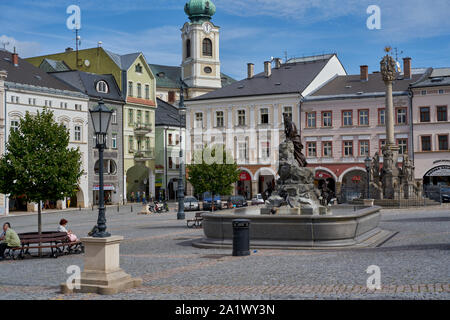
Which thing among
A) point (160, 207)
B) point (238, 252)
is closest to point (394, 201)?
point (160, 207)

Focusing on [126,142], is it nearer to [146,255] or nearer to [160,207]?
[160,207]

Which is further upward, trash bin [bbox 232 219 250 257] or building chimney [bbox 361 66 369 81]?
building chimney [bbox 361 66 369 81]

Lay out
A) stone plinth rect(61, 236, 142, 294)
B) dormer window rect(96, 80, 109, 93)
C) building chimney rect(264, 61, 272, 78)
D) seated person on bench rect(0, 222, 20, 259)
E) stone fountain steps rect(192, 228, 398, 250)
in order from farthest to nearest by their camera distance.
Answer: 1. building chimney rect(264, 61, 272, 78)
2. dormer window rect(96, 80, 109, 93)
3. stone fountain steps rect(192, 228, 398, 250)
4. seated person on bench rect(0, 222, 20, 259)
5. stone plinth rect(61, 236, 142, 294)

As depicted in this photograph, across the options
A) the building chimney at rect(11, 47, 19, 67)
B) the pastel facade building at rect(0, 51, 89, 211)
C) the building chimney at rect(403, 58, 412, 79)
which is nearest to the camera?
the pastel facade building at rect(0, 51, 89, 211)

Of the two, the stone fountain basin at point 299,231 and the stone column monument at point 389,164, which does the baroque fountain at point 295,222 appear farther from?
the stone column monument at point 389,164

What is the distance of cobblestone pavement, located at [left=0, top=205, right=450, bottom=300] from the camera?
9.76 m

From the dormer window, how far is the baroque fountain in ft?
126

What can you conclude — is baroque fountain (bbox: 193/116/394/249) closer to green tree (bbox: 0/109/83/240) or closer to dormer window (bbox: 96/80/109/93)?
green tree (bbox: 0/109/83/240)

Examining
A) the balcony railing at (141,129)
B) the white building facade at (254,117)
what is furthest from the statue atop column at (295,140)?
the balcony railing at (141,129)

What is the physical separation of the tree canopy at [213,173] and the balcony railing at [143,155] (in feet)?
59.7

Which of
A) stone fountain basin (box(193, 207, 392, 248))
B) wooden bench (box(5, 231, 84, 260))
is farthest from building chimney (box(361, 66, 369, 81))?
wooden bench (box(5, 231, 84, 260))

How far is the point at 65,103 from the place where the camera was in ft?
168

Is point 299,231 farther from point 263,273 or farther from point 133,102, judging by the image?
point 133,102

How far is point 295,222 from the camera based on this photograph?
53.2 feet
